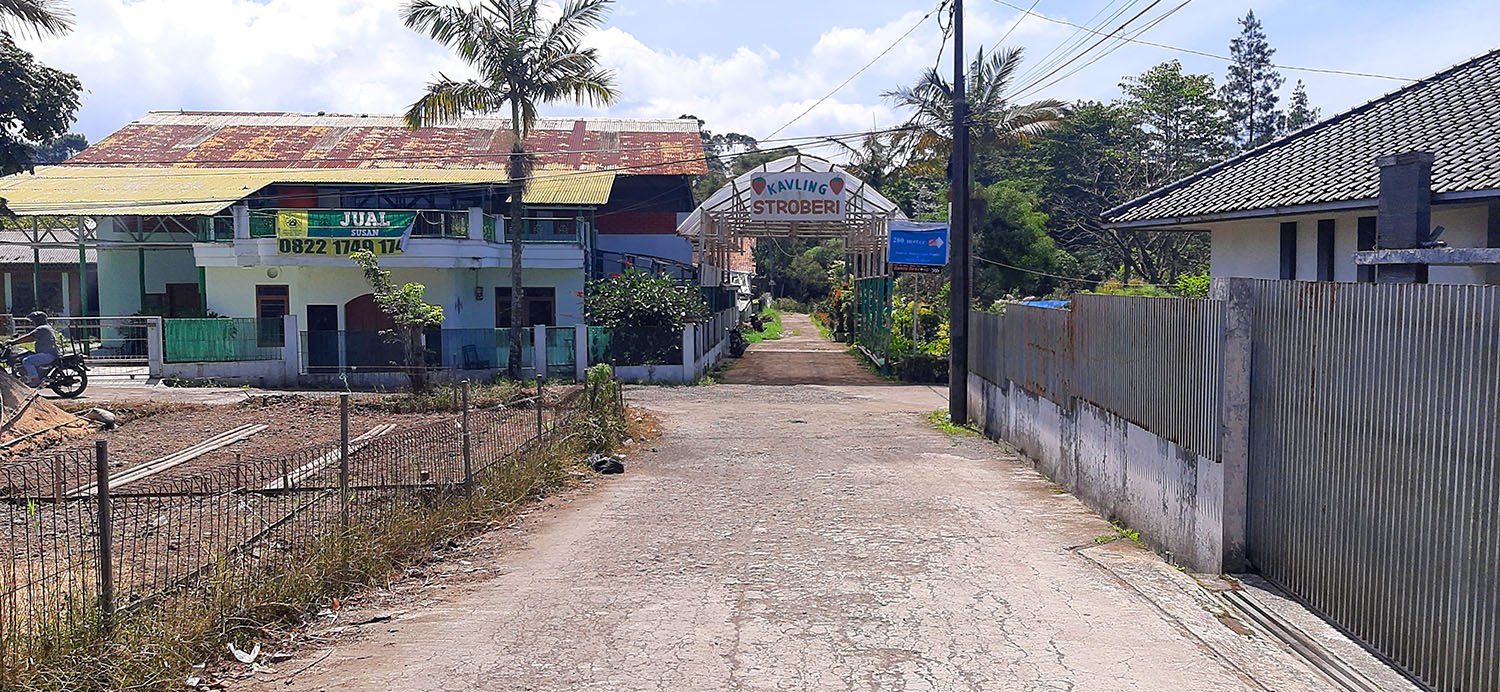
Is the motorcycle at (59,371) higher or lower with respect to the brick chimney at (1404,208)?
lower

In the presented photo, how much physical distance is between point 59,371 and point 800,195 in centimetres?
1755

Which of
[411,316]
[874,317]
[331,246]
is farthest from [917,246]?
[331,246]

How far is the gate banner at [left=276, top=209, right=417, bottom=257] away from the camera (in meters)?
27.4

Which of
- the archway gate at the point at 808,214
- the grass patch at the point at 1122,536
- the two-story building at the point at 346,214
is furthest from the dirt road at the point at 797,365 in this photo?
the grass patch at the point at 1122,536

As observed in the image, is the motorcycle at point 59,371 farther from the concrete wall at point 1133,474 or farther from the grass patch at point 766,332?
the grass patch at point 766,332

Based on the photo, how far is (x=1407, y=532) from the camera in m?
6.02

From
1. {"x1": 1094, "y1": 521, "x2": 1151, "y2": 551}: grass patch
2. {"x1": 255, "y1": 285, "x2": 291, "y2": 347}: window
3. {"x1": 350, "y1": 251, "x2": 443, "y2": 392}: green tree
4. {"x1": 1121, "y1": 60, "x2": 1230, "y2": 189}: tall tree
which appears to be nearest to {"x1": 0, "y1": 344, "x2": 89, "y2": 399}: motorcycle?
{"x1": 350, "y1": 251, "x2": 443, "y2": 392}: green tree

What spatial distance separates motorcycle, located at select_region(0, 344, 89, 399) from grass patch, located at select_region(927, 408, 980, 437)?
16060 mm

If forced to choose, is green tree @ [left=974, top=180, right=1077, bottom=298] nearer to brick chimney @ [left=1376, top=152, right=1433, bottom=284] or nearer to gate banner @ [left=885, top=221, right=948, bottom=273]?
gate banner @ [left=885, top=221, right=948, bottom=273]

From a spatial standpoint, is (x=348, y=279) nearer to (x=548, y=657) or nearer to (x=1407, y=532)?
(x=548, y=657)

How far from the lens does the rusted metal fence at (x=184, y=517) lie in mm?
5812

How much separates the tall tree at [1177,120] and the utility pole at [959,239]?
30.2m

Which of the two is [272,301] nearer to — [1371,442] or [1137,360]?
[1137,360]

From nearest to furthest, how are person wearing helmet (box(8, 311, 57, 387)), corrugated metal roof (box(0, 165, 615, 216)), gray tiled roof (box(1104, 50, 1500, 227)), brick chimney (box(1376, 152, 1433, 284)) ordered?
brick chimney (box(1376, 152, 1433, 284)) → gray tiled roof (box(1104, 50, 1500, 227)) → person wearing helmet (box(8, 311, 57, 387)) → corrugated metal roof (box(0, 165, 615, 216))
